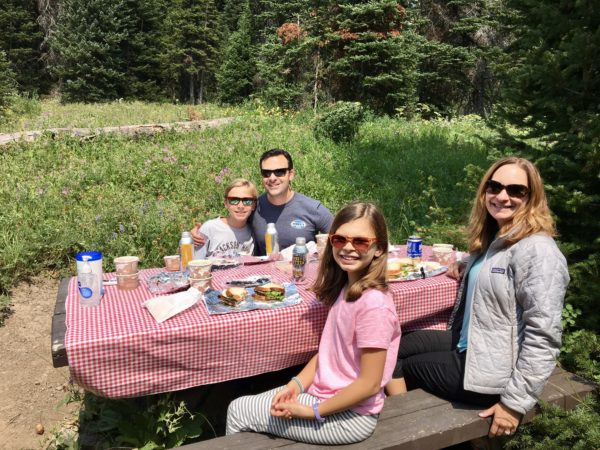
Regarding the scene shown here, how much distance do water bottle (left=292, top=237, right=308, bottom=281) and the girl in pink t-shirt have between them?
2.12ft

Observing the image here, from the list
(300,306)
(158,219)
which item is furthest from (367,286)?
(158,219)

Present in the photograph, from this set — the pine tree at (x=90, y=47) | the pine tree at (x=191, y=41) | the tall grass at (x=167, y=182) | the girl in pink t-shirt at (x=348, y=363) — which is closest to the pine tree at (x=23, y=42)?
the pine tree at (x=90, y=47)

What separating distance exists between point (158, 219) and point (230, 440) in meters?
4.48

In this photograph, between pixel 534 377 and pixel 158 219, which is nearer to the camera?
pixel 534 377

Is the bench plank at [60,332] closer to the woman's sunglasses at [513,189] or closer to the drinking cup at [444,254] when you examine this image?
the woman's sunglasses at [513,189]

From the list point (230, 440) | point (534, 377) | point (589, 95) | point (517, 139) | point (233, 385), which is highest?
point (589, 95)

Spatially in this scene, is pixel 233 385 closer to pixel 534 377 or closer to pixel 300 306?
pixel 300 306

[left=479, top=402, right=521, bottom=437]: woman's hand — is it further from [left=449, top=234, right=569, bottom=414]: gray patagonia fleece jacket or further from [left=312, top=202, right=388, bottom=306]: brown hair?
[left=312, top=202, right=388, bottom=306]: brown hair

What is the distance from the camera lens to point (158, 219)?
Result: 20.8ft

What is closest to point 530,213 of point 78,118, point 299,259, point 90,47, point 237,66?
point 299,259

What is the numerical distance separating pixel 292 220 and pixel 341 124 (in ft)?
23.5

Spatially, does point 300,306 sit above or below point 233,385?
above

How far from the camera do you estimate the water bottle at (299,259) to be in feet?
10.00

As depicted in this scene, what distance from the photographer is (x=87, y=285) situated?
2.61m
